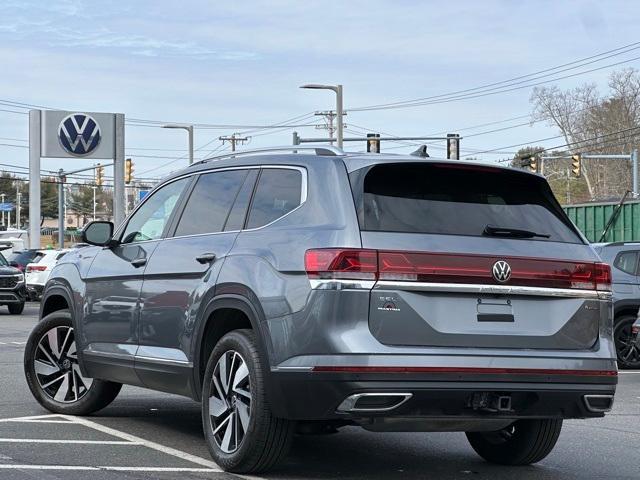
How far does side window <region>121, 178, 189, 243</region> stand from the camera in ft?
26.5

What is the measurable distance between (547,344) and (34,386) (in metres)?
4.51

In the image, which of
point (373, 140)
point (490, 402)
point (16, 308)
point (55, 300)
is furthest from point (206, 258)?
point (373, 140)

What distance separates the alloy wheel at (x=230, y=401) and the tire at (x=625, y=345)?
967 cm

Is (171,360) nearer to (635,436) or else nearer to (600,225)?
(635,436)

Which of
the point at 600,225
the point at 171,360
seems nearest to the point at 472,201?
the point at 171,360

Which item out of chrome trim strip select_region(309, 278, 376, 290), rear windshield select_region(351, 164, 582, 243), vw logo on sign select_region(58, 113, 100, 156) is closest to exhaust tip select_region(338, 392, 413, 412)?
chrome trim strip select_region(309, 278, 376, 290)

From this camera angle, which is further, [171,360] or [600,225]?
[600,225]

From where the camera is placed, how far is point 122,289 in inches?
319

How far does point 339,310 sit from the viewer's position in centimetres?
597

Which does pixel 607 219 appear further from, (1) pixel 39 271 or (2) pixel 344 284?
(2) pixel 344 284

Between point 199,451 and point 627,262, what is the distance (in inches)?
387

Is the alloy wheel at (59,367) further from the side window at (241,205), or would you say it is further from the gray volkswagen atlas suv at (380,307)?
the side window at (241,205)

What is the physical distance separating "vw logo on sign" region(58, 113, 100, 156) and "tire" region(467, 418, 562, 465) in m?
39.7

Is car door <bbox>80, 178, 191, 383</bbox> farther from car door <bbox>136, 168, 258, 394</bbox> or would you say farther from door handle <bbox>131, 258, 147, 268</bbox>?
car door <bbox>136, 168, 258, 394</bbox>
